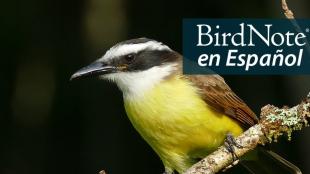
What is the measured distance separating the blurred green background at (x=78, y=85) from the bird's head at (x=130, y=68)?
1.92m

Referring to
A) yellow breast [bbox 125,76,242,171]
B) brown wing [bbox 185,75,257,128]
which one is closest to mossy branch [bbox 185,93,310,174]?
yellow breast [bbox 125,76,242,171]

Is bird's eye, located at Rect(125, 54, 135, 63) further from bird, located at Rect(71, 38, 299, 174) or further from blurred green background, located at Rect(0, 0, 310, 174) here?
blurred green background, located at Rect(0, 0, 310, 174)

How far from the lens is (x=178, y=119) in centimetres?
520

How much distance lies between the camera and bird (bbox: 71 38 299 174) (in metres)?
5.22

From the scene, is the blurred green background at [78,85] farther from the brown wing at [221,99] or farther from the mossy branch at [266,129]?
the mossy branch at [266,129]

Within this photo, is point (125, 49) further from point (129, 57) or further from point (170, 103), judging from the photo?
point (170, 103)

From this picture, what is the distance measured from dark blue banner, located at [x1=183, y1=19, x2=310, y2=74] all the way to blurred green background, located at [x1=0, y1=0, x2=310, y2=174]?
463mm

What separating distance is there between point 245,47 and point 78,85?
1.70m

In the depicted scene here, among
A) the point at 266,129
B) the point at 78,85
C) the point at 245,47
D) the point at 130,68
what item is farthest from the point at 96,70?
the point at 78,85

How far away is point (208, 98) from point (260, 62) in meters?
1.06

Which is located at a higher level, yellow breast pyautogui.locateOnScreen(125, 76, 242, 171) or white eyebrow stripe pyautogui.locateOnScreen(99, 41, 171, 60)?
white eyebrow stripe pyautogui.locateOnScreen(99, 41, 171, 60)

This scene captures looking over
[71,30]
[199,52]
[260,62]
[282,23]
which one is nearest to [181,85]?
[199,52]

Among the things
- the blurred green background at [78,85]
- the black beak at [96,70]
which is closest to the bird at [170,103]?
the black beak at [96,70]

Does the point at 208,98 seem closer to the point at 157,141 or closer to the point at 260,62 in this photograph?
the point at 157,141
